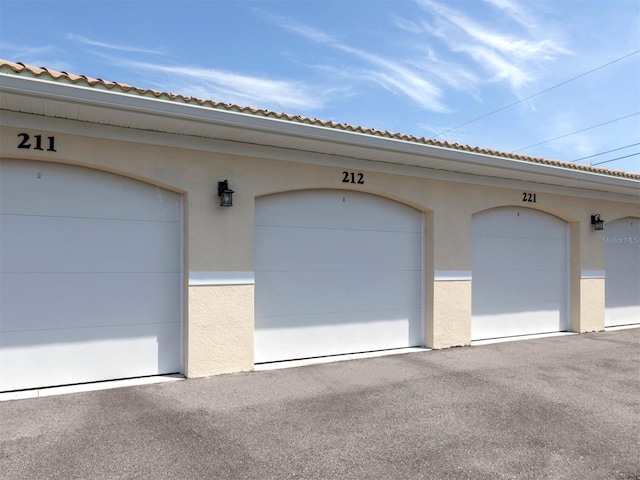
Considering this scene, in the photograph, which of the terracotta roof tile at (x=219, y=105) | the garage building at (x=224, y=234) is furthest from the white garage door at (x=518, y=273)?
the terracotta roof tile at (x=219, y=105)

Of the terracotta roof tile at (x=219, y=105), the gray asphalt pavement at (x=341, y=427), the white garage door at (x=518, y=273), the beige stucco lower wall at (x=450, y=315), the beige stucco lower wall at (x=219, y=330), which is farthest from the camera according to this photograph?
the white garage door at (x=518, y=273)

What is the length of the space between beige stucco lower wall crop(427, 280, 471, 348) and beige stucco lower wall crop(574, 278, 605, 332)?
130 inches

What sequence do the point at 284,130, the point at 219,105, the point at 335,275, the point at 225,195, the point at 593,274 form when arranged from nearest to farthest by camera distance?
the point at 219,105, the point at 284,130, the point at 225,195, the point at 335,275, the point at 593,274

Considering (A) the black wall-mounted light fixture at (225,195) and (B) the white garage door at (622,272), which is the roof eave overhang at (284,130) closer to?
(A) the black wall-mounted light fixture at (225,195)

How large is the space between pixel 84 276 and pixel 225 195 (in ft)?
6.37

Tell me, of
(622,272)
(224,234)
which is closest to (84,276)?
(224,234)

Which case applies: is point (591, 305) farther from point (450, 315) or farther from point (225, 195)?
point (225, 195)

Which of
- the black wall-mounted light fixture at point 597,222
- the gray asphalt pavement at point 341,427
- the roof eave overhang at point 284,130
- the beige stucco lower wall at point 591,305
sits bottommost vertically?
the gray asphalt pavement at point 341,427

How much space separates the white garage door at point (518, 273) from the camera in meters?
8.69

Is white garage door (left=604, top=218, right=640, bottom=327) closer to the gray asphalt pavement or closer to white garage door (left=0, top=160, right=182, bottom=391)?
the gray asphalt pavement

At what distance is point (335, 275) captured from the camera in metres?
7.21

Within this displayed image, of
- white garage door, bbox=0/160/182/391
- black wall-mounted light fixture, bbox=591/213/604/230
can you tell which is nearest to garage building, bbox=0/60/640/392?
white garage door, bbox=0/160/182/391

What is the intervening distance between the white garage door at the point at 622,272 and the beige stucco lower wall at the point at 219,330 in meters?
8.64

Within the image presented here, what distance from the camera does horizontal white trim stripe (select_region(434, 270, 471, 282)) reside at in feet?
25.9
